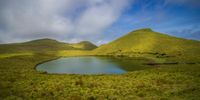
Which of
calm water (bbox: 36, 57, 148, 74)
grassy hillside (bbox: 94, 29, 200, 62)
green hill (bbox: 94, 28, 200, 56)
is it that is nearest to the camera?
calm water (bbox: 36, 57, 148, 74)

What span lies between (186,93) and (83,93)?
483 inches

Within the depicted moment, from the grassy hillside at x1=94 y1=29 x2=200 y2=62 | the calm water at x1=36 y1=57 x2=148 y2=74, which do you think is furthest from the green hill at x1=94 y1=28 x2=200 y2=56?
the calm water at x1=36 y1=57 x2=148 y2=74

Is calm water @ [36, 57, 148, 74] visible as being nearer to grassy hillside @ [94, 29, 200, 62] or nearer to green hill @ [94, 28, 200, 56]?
grassy hillside @ [94, 29, 200, 62]

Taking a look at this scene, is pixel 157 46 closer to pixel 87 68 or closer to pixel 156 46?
pixel 156 46

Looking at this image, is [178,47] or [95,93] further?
[178,47]

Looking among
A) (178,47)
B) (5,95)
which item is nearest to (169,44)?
(178,47)

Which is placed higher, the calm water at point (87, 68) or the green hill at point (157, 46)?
Answer: the green hill at point (157, 46)

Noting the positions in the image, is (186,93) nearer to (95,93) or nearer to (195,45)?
(95,93)

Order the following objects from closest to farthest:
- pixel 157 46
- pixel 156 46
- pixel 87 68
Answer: pixel 87 68, pixel 157 46, pixel 156 46

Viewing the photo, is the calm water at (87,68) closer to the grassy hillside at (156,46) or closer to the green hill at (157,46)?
the grassy hillside at (156,46)

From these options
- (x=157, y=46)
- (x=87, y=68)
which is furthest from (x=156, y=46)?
(x=87, y=68)

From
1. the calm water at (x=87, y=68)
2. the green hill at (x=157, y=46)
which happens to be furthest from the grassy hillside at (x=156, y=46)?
the calm water at (x=87, y=68)

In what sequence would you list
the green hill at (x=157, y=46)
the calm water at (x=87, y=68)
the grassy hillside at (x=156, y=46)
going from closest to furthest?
the calm water at (x=87, y=68) < the grassy hillside at (x=156, y=46) < the green hill at (x=157, y=46)

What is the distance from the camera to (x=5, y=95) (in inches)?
958
